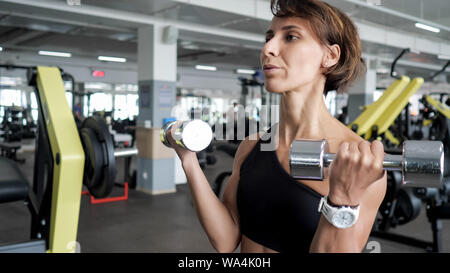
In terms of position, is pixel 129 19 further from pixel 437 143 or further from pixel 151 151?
pixel 437 143

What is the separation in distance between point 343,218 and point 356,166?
102mm

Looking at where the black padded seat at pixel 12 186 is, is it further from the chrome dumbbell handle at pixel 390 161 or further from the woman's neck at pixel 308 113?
the chrome dumbbell handle at pixel 390 161

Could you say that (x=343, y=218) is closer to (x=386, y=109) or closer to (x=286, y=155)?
(x=286, y=155)

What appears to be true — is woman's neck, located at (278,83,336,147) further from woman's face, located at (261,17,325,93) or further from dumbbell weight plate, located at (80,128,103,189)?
dumbbell weight plate, located at (80,128,103,189)

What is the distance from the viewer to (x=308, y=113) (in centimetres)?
77

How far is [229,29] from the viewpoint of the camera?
5.08 meters

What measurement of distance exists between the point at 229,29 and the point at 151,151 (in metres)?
1.98

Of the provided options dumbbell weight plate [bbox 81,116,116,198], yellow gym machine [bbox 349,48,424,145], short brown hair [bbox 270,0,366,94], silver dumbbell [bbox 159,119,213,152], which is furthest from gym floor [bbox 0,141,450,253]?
silver dumbbell [bbox 159,119,213,152]

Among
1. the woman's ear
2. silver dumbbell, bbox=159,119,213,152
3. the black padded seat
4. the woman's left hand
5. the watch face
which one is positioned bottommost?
the black padded seat

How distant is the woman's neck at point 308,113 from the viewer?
75cm

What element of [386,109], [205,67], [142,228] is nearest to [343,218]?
[142,228]

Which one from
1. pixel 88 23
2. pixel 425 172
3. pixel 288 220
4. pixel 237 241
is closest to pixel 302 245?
pixel 288 220

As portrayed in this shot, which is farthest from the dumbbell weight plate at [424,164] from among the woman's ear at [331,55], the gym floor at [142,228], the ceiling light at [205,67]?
the ceiling light at [205,67]

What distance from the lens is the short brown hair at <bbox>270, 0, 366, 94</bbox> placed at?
0.69 m
